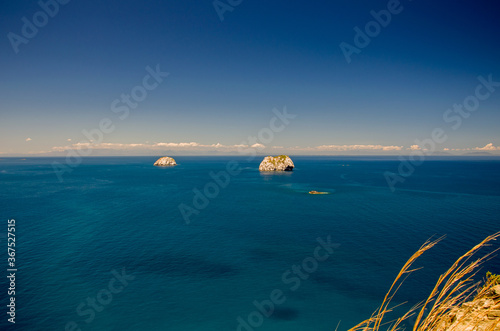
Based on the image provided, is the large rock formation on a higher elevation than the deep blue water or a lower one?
higher

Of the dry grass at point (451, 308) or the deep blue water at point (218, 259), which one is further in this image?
the deep blue water at point (218, 259)

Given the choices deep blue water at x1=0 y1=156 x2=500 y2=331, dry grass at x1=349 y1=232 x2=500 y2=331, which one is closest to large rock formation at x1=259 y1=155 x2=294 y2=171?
deep blue water at x1=0 y1=156 x2=500 y2=331

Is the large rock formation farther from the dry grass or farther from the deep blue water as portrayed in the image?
the dry grass

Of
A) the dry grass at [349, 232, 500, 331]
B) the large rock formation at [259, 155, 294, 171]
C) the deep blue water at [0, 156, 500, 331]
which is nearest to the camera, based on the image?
the dry grass at [349, 232, 500, 331]

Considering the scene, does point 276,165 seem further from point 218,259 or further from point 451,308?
point 451,308

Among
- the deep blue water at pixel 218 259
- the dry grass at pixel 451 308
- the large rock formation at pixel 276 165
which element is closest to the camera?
the dry grass at pixel 451 308

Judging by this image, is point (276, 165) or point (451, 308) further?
point (276, 165)

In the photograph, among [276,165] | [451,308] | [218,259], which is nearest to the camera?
[451,308]

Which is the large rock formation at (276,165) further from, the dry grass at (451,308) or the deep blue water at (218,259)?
the dry grass at (451,308)

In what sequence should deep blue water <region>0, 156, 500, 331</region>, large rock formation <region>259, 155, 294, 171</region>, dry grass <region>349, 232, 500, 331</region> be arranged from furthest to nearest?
large rock formation <region>259, 155, 294, 171</region> < deep blue water <region>0, 156, 500, 331</region> < dry grass <region>349, 232, 500, 331</region>

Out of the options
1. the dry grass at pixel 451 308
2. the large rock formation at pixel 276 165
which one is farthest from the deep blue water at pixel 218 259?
the large rock formation at pixel 276 165

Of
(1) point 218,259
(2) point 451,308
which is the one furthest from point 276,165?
(2) point 451,308

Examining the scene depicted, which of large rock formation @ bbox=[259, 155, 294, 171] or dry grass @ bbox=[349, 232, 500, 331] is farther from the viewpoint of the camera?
large rock formation @ bbox=[259, 155, 294, 171]
